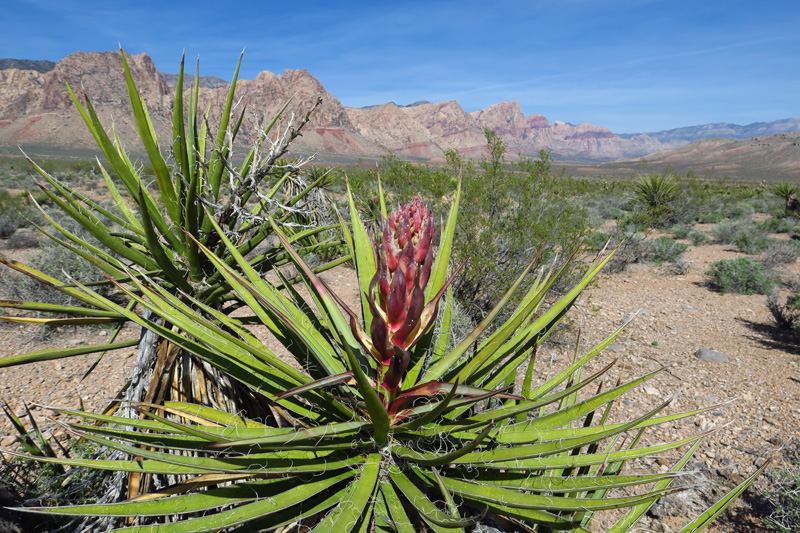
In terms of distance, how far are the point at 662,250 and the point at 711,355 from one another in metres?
5.60

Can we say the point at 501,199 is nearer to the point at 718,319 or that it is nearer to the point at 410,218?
the point at 718,319

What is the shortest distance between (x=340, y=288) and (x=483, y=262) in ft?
9.91

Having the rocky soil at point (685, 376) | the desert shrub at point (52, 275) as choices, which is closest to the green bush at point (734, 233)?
the rocky soil at point (685, 376)

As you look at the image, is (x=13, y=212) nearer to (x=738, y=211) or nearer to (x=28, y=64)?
(x=738, y=211)

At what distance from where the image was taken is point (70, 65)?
110 m

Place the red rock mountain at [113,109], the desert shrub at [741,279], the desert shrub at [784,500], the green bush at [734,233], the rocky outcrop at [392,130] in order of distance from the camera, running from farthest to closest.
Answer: the rocky outcrop at [392,130] < the red rock mountain at [113,109] < the green bush at [734,233] < the desert shrub at [741,279] < the desert shrub at [784,500]

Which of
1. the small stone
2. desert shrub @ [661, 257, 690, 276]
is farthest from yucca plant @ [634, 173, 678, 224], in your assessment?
the small stone

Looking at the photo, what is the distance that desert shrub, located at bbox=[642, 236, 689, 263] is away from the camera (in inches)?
390

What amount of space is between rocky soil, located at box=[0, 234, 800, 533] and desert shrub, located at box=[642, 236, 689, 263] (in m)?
2.27

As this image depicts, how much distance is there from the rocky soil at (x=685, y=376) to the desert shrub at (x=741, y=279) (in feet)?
0.79

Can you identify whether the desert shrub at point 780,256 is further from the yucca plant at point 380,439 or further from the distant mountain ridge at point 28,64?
the distant mountain ridge at point 28,64

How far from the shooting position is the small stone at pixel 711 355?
529 centimetres

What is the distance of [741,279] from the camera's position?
777cm

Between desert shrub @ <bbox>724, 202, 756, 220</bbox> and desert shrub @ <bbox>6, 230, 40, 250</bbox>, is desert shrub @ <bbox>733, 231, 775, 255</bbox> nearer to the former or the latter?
desert shrub @ <bbox>724, 202, 756, 220</bbox>
